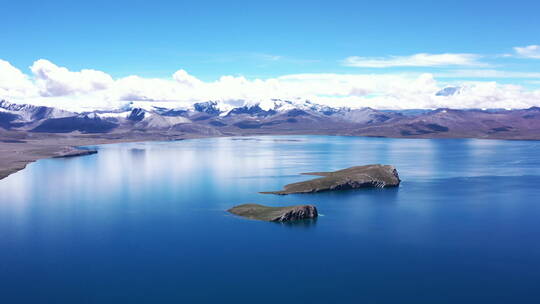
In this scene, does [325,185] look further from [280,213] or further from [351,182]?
[280,213]

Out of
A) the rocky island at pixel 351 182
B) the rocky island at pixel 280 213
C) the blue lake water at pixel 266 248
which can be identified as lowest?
the blue lake water at pixel 266 248

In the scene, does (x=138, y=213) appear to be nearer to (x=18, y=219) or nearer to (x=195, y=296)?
(x=18, y=219)

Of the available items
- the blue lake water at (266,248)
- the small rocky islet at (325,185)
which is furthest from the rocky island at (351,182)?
the blue lake water at (266,248)

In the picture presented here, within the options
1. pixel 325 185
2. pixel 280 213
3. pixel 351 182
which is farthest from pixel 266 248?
pixel 351 182

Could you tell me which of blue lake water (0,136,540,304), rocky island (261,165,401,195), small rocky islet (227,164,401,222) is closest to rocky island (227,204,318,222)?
small rocky islet (227,164,401,222)

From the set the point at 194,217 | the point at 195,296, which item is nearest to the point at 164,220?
the point at 194,217

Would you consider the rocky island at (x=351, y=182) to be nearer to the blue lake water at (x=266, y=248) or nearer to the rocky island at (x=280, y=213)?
the blue lake water at (x=266, y=248)
